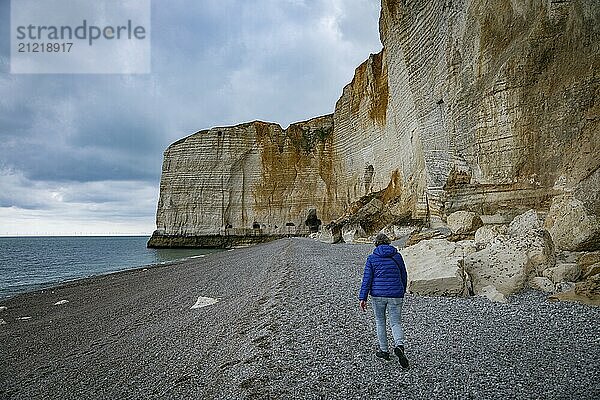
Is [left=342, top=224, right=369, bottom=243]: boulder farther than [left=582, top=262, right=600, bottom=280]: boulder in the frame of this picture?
Yes

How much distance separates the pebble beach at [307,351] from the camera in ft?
12.8

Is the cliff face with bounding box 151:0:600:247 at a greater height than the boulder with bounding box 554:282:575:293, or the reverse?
the cliff face with bounding box 151:0:600:247

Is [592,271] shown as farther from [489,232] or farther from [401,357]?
[401,357]

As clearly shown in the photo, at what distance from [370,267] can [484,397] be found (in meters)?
1.62

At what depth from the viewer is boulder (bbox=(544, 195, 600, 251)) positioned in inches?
329

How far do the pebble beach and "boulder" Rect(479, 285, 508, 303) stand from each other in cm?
19

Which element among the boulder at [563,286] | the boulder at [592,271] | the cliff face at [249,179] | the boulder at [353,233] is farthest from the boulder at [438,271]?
the cliff face at [249,179]

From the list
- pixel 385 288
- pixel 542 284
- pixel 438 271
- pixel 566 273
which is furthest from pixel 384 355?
pixel 566 273

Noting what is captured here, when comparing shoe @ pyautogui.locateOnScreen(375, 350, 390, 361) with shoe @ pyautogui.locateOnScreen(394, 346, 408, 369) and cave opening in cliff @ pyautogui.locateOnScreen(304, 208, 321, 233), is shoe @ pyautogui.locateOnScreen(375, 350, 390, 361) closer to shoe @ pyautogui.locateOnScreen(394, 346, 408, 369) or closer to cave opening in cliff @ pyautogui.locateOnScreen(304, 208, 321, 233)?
shoe @ pyautogui.locateOnScreen(394, 346, 408, 369)

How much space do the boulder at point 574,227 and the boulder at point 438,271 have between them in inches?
91.3

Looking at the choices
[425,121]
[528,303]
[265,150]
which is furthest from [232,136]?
[528,303]

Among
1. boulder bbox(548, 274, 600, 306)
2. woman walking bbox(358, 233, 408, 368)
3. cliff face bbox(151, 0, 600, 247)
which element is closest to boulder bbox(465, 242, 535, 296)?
boulder bbox(548, 274, 600, 306)

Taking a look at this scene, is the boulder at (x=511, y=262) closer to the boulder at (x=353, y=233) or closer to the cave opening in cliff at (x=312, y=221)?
the boulder at (x=353, y=233)

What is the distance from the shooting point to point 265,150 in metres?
47.5
